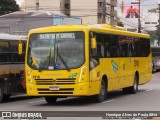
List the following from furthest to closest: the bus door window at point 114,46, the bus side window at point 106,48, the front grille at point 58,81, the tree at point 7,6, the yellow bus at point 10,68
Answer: the tree at point 7,6, the bus door window at point 114,46, the bus side window at point 106,48, the yellow bus at point 10,68, the front grille at point 58,81

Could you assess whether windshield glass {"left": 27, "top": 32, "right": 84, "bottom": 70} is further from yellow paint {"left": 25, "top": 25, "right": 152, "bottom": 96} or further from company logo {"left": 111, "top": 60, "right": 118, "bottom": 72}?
company logo {"left": 111, "top": 60, "right": 118, "bottom": 72}

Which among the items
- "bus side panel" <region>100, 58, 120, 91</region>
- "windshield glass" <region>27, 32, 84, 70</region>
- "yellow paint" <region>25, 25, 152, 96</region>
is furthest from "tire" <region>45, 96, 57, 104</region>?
"bus side panel" <region>100, 58, 120, 91</region>

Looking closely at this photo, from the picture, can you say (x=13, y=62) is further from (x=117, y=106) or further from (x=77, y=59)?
(x=117, y=106)

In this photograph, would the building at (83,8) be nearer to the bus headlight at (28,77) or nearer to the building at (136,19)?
the building at (136,19)

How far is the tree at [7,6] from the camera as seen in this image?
79.0 meters

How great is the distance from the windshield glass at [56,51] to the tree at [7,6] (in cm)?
6134

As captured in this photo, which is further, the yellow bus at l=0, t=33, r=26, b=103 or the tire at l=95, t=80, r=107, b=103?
the yellow bus at l=0, t=33, r=26, b=103

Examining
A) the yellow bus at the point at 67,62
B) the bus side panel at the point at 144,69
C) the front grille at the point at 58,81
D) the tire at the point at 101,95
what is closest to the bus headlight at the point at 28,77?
the yellow bus at the point at 67,62

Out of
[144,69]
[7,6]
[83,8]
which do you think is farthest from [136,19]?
[144,69]

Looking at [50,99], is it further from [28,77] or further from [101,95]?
[101,95]

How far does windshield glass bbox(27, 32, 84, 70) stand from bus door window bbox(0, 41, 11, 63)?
1.69m

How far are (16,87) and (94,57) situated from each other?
394 centimetres

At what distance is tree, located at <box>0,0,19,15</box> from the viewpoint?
79.0m

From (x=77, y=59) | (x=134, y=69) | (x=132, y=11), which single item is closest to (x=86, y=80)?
(x=77, y=59)
